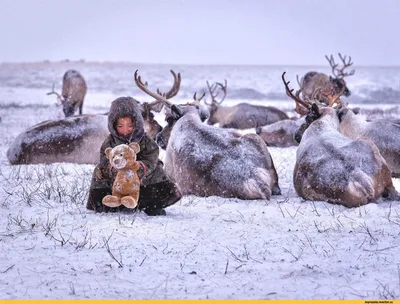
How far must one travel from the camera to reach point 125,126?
16.7 feet

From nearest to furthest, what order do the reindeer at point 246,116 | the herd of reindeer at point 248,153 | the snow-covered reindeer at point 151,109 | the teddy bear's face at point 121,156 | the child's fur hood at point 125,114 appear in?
the teddy bear's face at point 121,156 → the child's fur hood at point 125,114 → the herd of reindeer at point 248,153 → the snow-covered reindeer at point 151,109 → the reindeer at point 246,116

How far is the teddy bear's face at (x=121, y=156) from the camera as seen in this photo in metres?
4.87

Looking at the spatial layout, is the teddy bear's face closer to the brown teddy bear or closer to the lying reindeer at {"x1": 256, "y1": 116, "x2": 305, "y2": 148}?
the brown teddy bear

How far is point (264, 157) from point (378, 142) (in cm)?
217

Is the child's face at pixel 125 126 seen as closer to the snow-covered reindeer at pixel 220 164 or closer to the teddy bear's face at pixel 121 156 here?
the teddy bear's face at pixel 121 156

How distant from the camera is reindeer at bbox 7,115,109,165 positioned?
859 cm

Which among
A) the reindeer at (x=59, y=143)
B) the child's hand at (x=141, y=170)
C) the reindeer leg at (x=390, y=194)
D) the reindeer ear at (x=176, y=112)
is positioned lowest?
the reindeer at (x=59, y=143)

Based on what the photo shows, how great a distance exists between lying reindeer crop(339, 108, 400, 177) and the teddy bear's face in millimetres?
3608

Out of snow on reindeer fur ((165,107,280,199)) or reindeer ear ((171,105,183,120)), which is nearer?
snow on reindeer fur ((165,107,280,199))

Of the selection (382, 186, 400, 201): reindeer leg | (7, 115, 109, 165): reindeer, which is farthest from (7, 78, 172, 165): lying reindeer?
(382, 186, 400, 201): reindeer leg

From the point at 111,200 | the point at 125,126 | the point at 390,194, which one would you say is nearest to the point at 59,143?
the point at 125,126

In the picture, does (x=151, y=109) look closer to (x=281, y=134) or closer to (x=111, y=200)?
(x=281, y=134)

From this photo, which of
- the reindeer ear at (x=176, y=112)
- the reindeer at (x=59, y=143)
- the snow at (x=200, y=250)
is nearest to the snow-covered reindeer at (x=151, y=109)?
the reindeer at (x=59, y=143)

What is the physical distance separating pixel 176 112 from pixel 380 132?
2.68m
